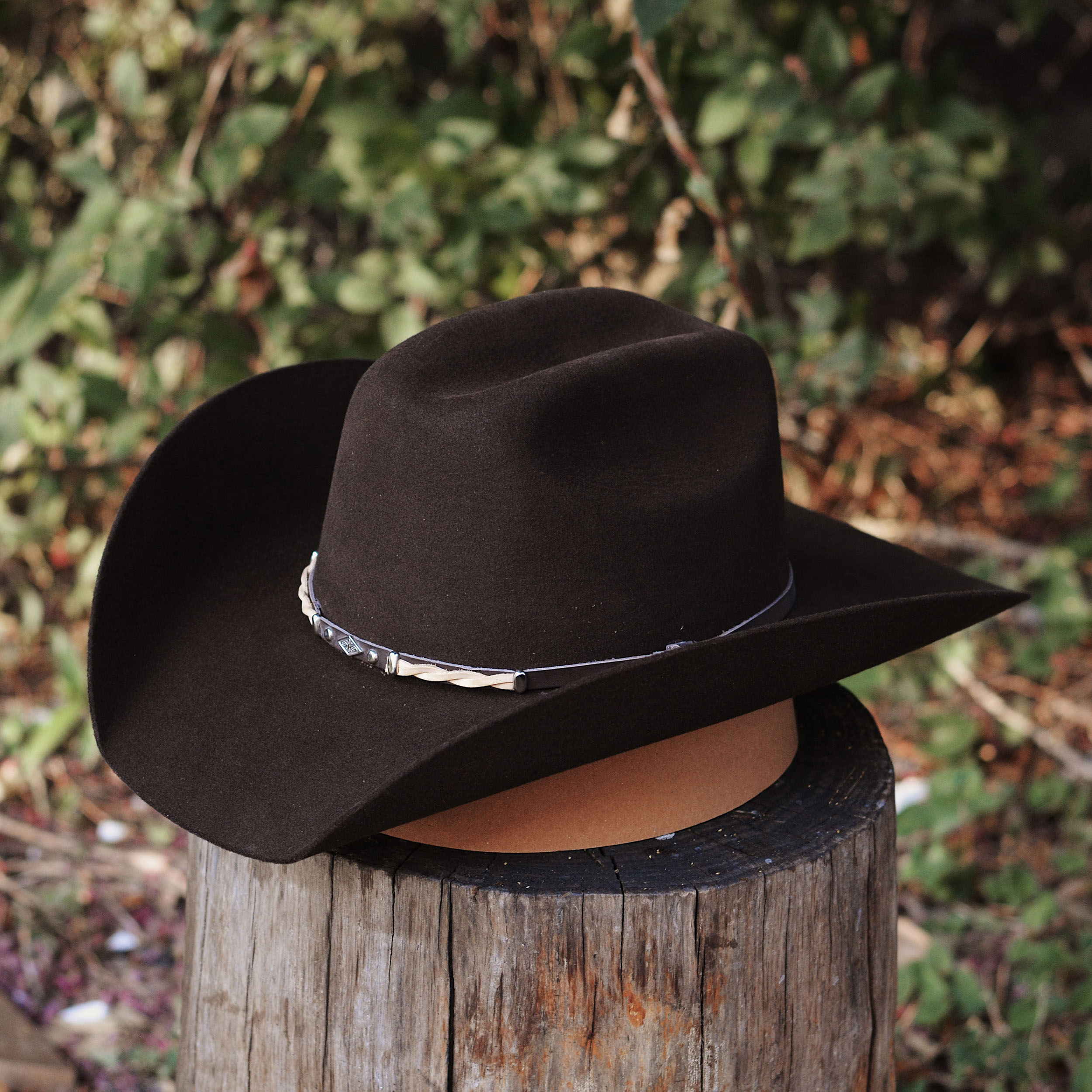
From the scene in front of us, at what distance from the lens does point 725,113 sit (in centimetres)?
234

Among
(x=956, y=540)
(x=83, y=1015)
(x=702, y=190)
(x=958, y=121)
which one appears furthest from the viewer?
(x=956, y=540)

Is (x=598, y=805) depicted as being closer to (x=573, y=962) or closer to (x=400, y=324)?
(x=573, y=962)

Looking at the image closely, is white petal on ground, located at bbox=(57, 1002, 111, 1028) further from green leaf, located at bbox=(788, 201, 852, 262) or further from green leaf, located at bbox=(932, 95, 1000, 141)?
green leaf, located at bbox=(932, 95, 1000, 141)

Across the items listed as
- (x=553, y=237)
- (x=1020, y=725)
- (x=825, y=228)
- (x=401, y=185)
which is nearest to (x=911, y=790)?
(x=1020, y=725)

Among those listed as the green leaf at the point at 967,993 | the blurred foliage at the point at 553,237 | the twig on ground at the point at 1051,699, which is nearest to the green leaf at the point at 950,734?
the blurred foliage at the point at 553,237

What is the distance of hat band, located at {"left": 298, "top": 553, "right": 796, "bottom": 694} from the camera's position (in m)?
1.13

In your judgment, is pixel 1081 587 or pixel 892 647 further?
pixel 1081 587

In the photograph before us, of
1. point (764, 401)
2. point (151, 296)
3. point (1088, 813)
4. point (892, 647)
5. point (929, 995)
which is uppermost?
point (764, 401)

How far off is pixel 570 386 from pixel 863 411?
3.09m


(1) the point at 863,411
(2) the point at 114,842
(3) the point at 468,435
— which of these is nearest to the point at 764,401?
(3) the point at 468,435

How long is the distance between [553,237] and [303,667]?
2.12 m

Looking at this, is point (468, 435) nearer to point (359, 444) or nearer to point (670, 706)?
point (359, 444)

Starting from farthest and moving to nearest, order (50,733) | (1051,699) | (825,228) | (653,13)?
(1051,699) → (50,733) → (825,228) → (653,13)

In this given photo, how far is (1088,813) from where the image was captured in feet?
8.91
